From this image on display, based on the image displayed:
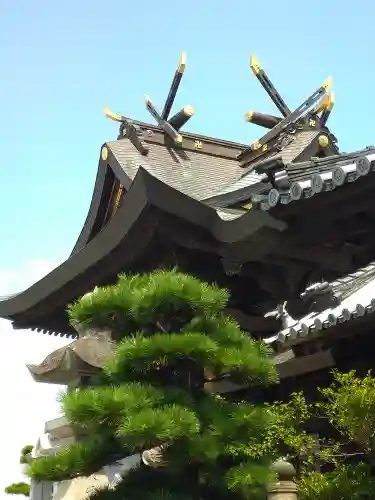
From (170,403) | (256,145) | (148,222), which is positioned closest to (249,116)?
(256,145)

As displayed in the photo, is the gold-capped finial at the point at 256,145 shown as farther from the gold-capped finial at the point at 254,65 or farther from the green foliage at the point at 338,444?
the green foliage at the point at 338,444

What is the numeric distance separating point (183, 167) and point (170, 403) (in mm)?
7160

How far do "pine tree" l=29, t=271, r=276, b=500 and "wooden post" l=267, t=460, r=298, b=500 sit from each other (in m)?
→ 0.25

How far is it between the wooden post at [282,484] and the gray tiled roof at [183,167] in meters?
5.72

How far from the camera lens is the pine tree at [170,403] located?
16.1 ft

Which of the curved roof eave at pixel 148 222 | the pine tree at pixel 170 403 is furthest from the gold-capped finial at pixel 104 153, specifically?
the pine tree at pixel 170 403

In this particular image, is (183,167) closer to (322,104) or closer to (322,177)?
(322,104)

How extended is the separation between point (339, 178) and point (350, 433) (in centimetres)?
243

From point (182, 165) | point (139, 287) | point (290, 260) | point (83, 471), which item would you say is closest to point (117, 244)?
point (290, 260)

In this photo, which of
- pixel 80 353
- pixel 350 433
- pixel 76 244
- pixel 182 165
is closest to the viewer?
pixel 350 433

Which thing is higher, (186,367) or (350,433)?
(186,367)

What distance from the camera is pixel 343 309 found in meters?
5.39

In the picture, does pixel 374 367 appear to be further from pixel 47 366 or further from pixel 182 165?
pixel 182 165

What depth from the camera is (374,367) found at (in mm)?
5973
